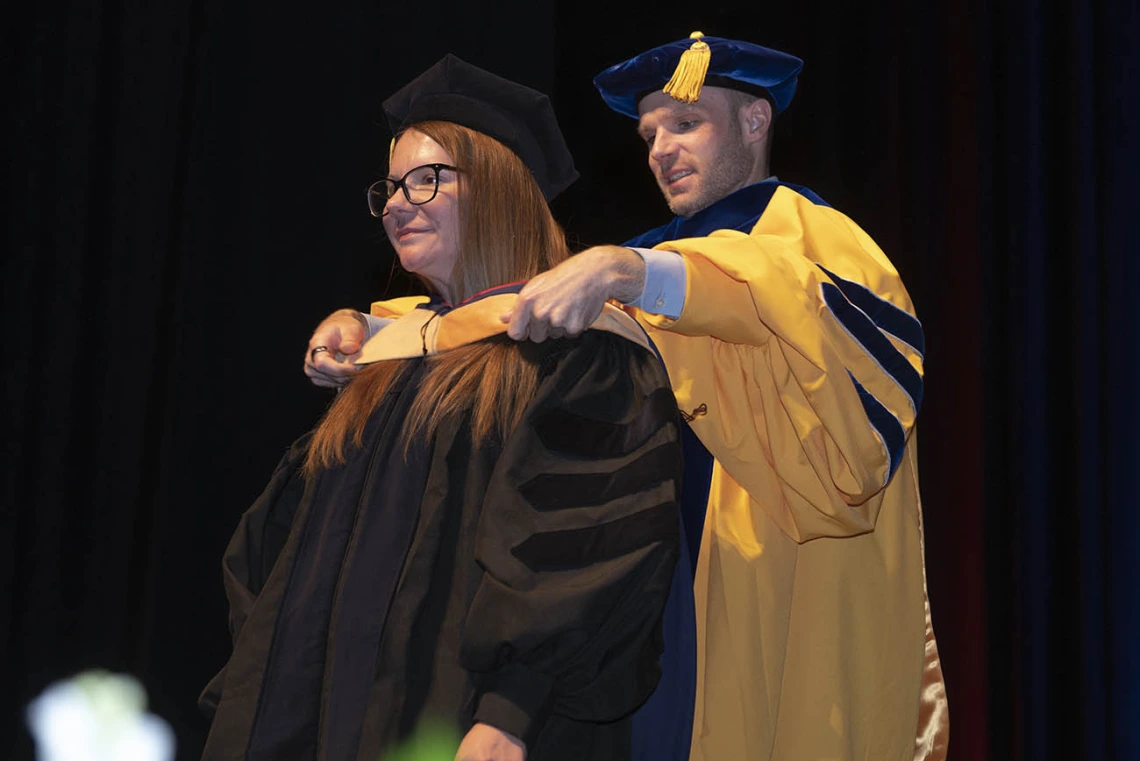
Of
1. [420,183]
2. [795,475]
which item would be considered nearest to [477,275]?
[420,183]

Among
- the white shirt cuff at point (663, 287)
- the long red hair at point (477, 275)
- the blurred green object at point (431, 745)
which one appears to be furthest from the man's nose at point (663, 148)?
the blurred green object at point (431, 745)

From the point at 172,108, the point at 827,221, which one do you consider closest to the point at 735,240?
the point at 827,221

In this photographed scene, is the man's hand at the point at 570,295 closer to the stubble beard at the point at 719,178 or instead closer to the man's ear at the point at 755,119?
the stubble beard at the point at 719,178

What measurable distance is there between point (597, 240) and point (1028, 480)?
1415mm

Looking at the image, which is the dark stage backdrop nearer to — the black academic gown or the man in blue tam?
the man in blue tam

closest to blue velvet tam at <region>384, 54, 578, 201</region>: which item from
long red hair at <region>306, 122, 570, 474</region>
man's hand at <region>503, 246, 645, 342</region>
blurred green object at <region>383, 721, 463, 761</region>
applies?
long red hair at <region>306, 122, 570, 474</region>

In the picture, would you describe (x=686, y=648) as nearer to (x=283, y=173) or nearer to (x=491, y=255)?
(x=491, y=255)

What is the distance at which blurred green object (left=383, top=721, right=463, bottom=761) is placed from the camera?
4.63 ft

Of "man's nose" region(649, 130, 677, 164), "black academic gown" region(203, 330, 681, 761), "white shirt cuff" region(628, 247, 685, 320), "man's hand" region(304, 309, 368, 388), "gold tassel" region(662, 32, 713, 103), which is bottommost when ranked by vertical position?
"black academic gown" region(203, 330, 681, 761)

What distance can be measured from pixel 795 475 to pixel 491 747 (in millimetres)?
611

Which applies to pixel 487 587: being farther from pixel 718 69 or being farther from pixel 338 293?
pixel 338 293

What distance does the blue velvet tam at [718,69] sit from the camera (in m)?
2.18

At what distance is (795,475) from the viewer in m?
1.71

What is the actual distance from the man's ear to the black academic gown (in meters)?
0.78
